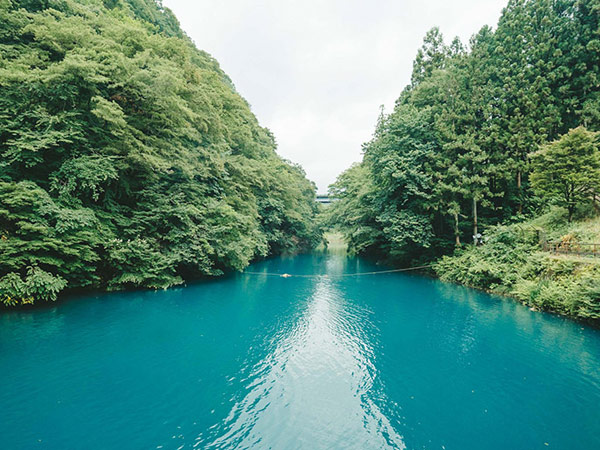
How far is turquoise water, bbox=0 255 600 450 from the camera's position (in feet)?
14.3

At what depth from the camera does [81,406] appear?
4.78 m

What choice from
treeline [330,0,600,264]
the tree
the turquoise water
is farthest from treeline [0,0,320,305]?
the tree

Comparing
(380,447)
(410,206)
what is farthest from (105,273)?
(410,206)

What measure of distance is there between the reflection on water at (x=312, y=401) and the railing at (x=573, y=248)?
8956mm

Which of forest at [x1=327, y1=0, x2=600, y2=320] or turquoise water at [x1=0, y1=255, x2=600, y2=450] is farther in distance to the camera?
forest at [x1=327, y1=0, x2=600, y2=320]

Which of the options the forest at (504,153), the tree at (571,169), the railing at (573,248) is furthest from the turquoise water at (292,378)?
the tree at (571,169)

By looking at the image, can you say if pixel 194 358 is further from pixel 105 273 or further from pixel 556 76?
pixel 556 76

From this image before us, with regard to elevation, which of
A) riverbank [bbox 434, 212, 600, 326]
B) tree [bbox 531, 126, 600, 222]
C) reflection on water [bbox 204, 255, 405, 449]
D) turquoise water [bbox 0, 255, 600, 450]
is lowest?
reflection on water [bbox 204, 255, 405, 449]

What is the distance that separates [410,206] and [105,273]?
725 inches

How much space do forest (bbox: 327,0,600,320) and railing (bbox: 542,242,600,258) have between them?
502 mm

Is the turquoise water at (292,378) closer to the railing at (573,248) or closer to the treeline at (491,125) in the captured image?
the railing at (573,248)

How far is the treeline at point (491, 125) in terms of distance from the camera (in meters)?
15.7

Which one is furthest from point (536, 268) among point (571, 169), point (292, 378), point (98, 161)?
point (98, 161)

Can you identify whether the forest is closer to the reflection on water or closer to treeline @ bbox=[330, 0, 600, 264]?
treeline @ bbox=[330, 0, 600, 264]
